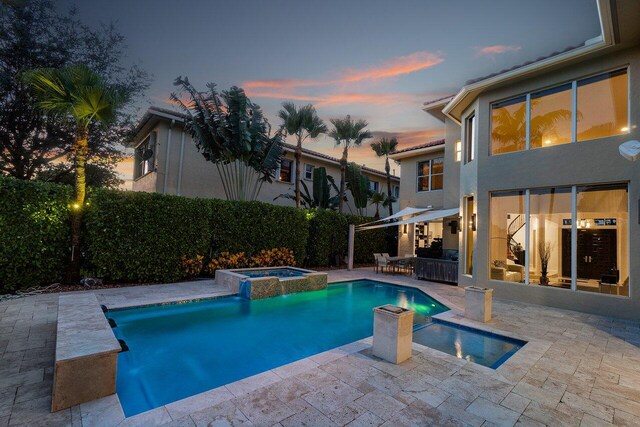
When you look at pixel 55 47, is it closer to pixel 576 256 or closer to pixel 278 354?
pixel 278 354

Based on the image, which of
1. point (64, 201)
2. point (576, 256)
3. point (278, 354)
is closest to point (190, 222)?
point (64, 201)

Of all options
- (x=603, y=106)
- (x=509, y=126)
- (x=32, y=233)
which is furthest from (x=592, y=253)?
(x=32, y=233)

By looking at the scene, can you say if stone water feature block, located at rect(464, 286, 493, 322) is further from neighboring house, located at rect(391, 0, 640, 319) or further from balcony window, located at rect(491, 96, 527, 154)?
balcony window, located at rect(491, 96, 527, 154)

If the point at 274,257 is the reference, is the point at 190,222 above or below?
above

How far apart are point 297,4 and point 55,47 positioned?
14.2 m

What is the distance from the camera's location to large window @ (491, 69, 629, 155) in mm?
9930

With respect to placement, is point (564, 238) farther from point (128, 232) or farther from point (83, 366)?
point (128, 232)

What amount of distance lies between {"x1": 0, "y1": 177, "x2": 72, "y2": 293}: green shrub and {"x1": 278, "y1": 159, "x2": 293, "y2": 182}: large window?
47.4ft

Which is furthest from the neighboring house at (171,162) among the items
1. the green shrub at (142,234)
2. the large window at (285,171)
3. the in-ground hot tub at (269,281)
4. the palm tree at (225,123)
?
the in-ground hot tub at (269,281)

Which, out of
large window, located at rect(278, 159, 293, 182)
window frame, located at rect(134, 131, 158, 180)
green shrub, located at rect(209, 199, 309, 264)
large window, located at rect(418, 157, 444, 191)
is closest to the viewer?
green shrub, located at rect(209, 199, 309, 264)

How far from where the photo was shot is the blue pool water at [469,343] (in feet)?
21.2

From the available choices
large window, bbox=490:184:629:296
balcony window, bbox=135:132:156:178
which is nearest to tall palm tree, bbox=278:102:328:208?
balcony window, bbox=135:132:156:178

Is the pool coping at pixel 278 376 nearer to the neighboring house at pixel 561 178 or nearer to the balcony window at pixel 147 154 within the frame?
the neighboring house at pixel 561 178

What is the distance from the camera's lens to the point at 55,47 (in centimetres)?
1695
